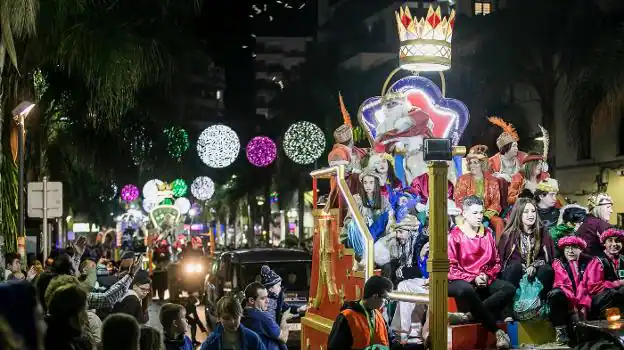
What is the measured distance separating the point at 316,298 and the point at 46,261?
1048cm

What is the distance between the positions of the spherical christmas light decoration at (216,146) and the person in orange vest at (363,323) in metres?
21.3

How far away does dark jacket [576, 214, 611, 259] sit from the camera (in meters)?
11.7

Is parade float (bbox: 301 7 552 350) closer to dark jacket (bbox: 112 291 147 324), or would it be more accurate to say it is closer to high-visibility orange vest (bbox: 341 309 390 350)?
high-visibility orange vest (bbox: 341 309 390 350)

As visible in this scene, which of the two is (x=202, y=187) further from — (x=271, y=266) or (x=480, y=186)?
(x=480, y=186)

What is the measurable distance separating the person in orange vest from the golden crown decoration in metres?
2.94

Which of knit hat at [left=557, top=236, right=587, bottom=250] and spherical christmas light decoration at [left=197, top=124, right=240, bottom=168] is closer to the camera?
knit hat at [left=557, top=236, right=587, bottom=250]

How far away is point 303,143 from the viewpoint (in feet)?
83.7

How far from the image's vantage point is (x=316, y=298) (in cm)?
1353

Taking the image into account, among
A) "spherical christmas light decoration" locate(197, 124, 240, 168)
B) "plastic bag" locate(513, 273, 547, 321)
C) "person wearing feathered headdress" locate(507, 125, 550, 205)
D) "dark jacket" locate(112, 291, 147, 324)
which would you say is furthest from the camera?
"spherical christmas light decoration" locate(197, 124, 240, 168)

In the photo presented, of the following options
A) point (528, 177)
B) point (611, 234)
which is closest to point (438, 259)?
point (611, 234)

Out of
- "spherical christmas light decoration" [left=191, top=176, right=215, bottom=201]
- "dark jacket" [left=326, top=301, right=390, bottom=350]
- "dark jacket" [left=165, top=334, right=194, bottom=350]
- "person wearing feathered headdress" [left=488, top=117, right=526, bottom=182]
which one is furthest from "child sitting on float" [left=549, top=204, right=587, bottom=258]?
"spherical christmas light decoration" [left=191, top=176, right=215, bottom=201]

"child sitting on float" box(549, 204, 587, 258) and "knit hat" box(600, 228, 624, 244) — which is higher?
"child sitting on float" box(549, 204, 587, 258)

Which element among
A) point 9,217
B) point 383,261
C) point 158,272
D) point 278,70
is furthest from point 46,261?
point 278,70

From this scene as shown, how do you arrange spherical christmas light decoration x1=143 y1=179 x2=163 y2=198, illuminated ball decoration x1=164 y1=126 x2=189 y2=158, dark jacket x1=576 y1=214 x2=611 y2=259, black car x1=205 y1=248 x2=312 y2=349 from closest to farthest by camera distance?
1. dark jacket x1=576 y1=214 x2=611 y2=259
2. black car x1=205 y1=248 x2=312 y2=349
3. illuminated ball decoration x1=164 y1=126 x2=189 y2=158
4. spherical christmas light decoration x1=143 y1=179 x2=163 y2=198
